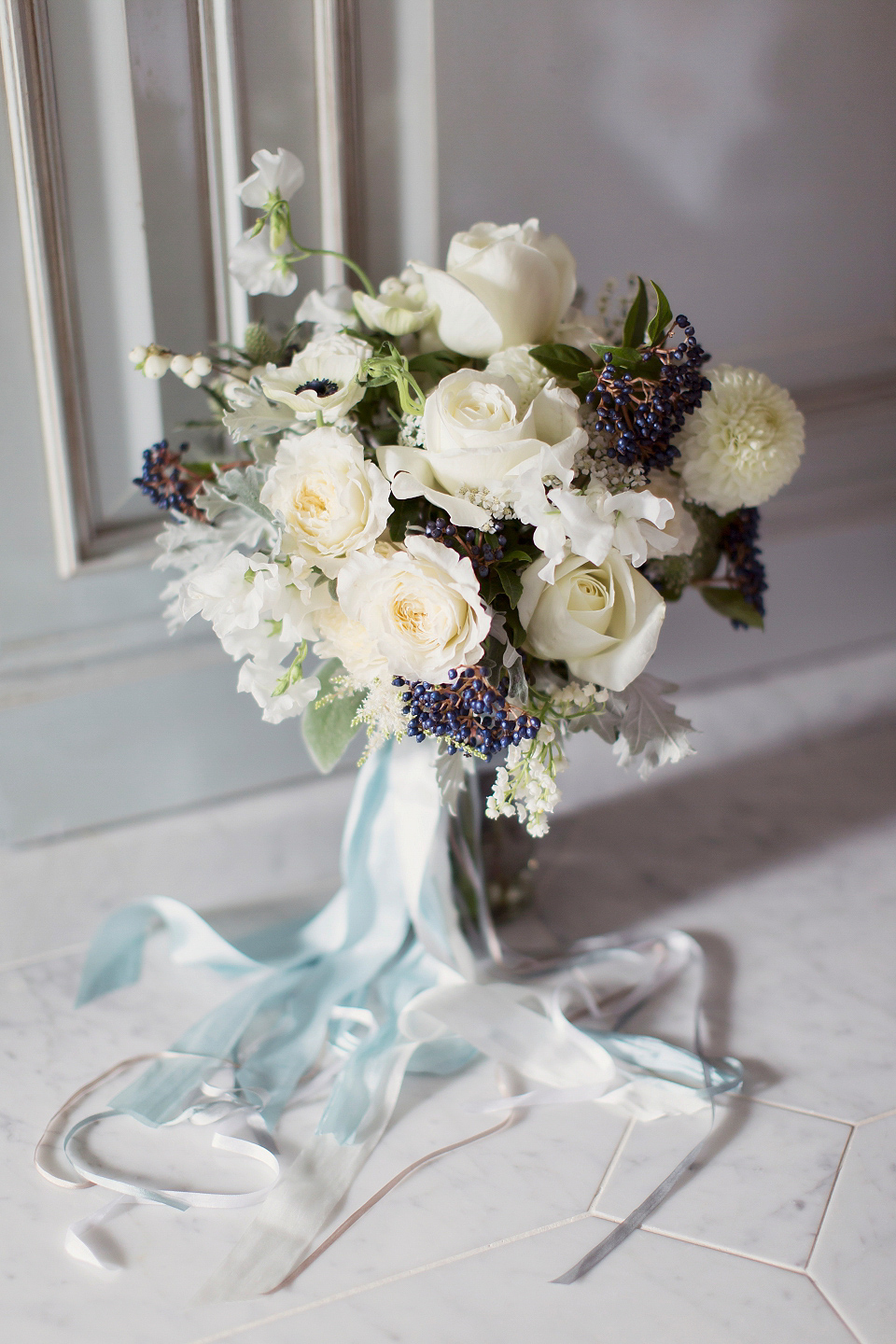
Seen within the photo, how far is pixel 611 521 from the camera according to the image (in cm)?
69

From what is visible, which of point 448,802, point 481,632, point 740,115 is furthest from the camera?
point 740,115

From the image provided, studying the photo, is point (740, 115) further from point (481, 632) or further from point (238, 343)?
point (481, 632)

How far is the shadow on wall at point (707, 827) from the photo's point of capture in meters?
1.05

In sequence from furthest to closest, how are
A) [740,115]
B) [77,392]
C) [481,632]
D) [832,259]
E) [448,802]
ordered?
[832,259], [740,115], [77,392], [448,802], [481,632]

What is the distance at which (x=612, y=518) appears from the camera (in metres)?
0.70

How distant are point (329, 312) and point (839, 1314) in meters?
0.74

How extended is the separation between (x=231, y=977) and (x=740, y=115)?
3.00 ft

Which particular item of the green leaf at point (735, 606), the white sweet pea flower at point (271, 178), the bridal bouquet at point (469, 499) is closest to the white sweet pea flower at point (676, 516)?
the bridal bouquet at point (469, 499)

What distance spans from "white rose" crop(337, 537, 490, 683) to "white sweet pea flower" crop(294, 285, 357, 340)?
0.22 metres

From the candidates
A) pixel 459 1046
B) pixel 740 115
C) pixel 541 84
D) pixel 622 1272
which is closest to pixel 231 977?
pixel 459 1046

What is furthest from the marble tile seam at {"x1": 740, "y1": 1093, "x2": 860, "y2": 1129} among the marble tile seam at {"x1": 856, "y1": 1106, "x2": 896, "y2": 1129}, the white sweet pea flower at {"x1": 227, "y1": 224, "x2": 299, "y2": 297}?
the white sweet pea flower at {"x1": 227, "y1": 224, "x2": 299, "y2": 297}

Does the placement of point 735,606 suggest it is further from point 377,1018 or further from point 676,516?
point 377,1018

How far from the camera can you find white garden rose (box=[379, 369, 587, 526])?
2.21ft

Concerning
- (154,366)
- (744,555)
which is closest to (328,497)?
(154,366)
